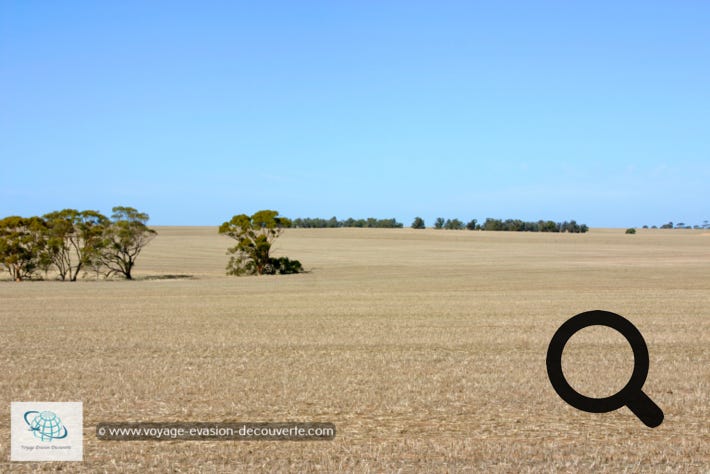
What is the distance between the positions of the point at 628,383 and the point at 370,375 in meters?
6.00

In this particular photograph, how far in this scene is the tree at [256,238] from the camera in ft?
229

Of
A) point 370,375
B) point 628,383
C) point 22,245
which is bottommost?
point 370,375

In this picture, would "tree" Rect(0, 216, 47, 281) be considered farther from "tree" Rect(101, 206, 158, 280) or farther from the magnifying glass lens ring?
the magnifying glass lens ring

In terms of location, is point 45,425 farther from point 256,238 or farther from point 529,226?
point 529,226

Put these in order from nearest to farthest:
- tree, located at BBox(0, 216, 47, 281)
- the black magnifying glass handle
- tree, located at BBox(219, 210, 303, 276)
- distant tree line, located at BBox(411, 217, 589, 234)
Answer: the black magnifying glass handle → tree, located at BBox(0, 216, 47, 281) → tree, located at BBox(219, 210, 303, 276) → distant tree line, located at BBox(411, 217, 589, 234)

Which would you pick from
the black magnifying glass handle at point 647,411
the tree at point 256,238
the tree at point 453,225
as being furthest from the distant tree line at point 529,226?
the black magnifying glass handle at point 647,411

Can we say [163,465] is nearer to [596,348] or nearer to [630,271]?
[596,348]

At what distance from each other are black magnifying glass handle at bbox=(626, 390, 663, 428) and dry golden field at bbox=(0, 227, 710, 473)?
15 centimetres

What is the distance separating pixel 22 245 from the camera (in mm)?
69125

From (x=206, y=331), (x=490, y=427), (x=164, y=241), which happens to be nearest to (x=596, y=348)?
(x=490, y=427)

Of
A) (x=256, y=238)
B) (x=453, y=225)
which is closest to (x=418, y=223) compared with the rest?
(x=453, y=225)
